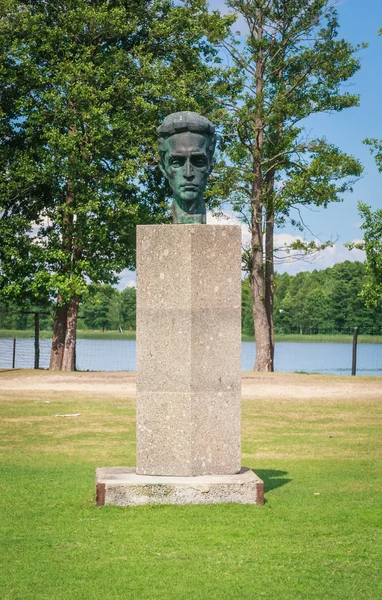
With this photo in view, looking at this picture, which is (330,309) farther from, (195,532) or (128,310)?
(195,532)

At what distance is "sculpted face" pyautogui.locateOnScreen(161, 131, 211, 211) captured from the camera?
9.55 m

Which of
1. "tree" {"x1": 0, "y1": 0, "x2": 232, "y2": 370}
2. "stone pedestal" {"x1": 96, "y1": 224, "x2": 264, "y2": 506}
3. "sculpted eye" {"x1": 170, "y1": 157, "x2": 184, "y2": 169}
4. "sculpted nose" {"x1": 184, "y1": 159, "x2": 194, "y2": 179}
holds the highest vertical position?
"tree" {"x1": 0, "y1": 0, "x2": 232, "y2": 370}

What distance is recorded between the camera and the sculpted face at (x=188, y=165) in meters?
9.55

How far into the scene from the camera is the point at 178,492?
871 cm

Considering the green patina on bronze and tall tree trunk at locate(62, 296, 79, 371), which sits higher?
the green patina on bronze

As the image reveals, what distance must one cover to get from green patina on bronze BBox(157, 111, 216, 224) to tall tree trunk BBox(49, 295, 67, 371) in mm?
21883

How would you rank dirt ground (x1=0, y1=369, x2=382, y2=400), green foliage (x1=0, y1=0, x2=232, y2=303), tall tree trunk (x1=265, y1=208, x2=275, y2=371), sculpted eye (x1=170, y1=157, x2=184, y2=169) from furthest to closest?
tall tree trunk (x1=265, y1=208, x2=275, y2=371) < green foliage (x1=0, y1=0, x2=232, y2=303) < dirt ground (x1=0, y1=369, x2=382, y2=400) < sculpted eye (x1=170, y1=157, x2=184, y2=169)

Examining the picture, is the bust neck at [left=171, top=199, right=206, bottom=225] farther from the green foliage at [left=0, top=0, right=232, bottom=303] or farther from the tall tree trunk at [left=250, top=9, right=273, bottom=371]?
the tall tree trunk at [left=250, top=9, right=273, bottom=371]

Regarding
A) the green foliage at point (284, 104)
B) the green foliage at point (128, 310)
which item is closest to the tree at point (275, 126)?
the green foliage at point (284, 104)

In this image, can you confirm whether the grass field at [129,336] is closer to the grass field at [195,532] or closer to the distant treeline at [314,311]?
the distant treeline at [314,311]

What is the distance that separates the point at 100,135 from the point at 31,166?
240cm

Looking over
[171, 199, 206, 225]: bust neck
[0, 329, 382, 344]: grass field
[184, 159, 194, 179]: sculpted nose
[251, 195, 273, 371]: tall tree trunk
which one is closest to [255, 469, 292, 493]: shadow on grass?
[171, 199, 206, 225]: bust neck

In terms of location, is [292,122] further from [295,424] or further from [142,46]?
[295,424]

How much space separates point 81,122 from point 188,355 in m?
22.0
